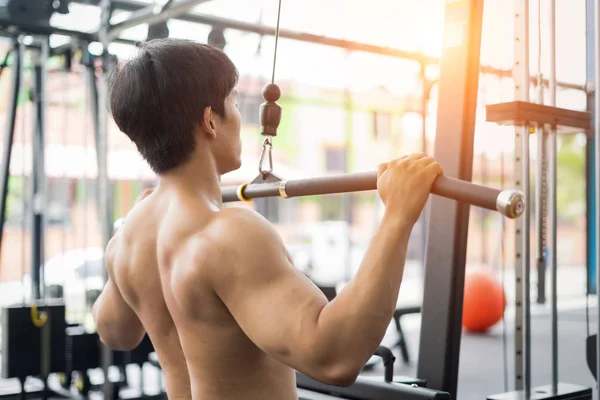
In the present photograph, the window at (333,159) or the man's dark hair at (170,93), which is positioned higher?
the window at (333,159)

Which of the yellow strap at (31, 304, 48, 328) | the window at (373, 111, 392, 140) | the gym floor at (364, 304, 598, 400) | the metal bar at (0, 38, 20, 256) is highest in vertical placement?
the window at (373, 111, 392, 140)

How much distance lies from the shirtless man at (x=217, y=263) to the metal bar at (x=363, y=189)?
40mm

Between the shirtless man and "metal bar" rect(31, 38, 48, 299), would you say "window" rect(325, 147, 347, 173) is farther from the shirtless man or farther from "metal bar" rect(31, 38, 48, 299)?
the shirtless man

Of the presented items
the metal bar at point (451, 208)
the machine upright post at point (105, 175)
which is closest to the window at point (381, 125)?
the machine upright post at point (105, 175)

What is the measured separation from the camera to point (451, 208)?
5.74 feet

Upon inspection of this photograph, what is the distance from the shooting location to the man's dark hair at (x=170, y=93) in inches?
47.1

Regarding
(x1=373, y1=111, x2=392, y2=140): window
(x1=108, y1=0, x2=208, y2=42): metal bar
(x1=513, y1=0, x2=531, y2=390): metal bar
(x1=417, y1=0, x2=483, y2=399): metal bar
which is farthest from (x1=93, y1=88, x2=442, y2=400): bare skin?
(x1=373, y1=111, x2=392, y2=140): window

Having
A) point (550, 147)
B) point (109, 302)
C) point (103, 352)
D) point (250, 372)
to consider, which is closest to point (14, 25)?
point (103, 352)

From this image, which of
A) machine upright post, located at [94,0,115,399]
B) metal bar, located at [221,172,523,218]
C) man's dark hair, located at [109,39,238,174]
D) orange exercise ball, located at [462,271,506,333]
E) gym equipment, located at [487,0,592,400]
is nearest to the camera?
metal bar, located at [221,172,523,218]

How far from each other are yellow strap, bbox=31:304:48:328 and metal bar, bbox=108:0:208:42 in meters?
1.61

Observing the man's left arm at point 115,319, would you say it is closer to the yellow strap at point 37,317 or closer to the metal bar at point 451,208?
the metal bar at point 451,208

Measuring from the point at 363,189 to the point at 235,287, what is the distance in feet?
1.03

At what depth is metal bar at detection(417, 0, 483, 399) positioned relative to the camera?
171 centimetres

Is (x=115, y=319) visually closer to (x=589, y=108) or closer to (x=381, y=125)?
(x=589, y=108)
